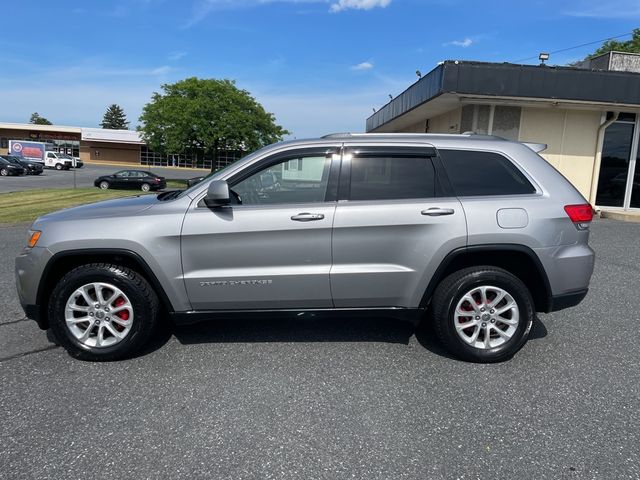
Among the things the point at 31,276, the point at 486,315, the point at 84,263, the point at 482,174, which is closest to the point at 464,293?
the point at 486,315

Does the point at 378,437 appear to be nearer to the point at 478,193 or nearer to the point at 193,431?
the point at 193,431

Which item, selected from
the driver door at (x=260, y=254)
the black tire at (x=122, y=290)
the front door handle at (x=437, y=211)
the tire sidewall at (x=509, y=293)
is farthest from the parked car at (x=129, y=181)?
the tire sidewall at (x=509, y=293)

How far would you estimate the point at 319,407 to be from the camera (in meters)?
3.14

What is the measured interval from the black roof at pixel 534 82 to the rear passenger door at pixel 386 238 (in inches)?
356

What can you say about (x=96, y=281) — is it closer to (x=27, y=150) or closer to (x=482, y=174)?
(x=482, y=174)

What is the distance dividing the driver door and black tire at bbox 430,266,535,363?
93cm

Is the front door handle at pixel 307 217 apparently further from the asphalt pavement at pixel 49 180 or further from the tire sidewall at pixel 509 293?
the asphalt pavement at pixel 49 180

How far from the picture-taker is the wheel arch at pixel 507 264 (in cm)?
373

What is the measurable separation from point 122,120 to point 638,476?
448 ft

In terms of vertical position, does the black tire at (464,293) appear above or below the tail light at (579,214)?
below

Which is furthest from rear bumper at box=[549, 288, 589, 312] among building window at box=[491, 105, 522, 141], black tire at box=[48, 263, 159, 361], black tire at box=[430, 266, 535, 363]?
building window at box=[491, 105, 522, 141]

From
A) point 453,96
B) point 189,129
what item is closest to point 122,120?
point 189,129

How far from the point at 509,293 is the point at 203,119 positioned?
1121 inches

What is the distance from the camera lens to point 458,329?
3.81 meters
